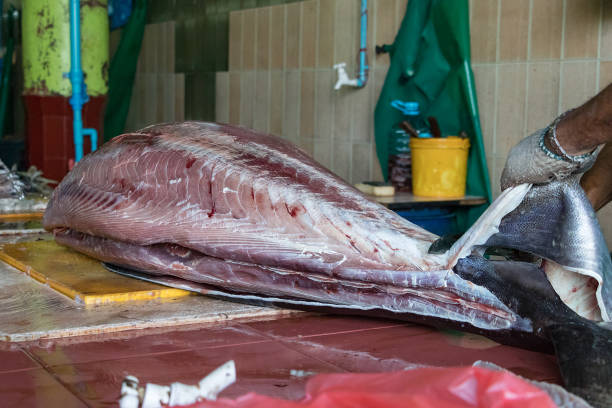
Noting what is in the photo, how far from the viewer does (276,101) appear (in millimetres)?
6516

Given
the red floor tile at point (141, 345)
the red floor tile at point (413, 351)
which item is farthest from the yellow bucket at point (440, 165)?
the red floor tile at point (141, 345)

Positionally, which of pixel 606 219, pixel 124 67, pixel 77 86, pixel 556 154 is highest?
pixel 124 67

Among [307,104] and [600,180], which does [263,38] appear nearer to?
[307,104]

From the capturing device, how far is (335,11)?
5824 millimetres

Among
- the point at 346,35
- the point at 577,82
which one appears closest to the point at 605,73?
the point at 577,82

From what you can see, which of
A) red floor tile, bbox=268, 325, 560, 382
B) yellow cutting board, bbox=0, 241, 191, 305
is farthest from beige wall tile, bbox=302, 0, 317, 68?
red floor tile, bbox=268, 325, 560, 382

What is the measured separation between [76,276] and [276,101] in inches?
171

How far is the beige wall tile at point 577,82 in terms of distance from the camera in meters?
4.18

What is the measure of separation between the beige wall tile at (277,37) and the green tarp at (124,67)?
2.12 m

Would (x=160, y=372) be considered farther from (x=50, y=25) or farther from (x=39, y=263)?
(x=50, y=25)

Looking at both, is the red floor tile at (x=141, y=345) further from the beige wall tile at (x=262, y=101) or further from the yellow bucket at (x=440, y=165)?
the beige wall tile at (x=262, y=101)

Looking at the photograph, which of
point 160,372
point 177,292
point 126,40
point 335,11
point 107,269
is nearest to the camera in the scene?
point 160,372

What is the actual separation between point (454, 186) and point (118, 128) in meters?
4.62

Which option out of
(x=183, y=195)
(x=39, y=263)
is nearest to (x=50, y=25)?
(x=39, y=263)
